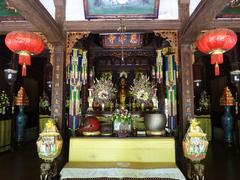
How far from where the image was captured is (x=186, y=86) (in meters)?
3.30

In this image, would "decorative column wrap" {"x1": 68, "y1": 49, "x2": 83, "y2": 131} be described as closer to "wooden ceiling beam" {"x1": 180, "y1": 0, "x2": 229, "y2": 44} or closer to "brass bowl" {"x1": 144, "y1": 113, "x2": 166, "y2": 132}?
"brass bowl" {"x1": 144, "y1": 113, "x2": 166, "y2": 132}

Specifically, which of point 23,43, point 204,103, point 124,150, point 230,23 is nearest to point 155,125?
point 124,150

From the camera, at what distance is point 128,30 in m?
3.46

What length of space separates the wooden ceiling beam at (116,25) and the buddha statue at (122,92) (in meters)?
3.19

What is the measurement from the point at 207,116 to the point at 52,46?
569 cm

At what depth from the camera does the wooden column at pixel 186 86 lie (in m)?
3.28

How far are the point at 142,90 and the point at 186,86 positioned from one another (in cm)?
315

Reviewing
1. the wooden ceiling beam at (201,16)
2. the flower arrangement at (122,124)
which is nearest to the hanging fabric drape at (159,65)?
the wooden ceiling beam at (201,16)

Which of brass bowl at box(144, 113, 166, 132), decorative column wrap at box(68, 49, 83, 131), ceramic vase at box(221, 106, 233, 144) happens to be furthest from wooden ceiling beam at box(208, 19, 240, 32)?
ceramic vase at box(221, 106, 233, 144)

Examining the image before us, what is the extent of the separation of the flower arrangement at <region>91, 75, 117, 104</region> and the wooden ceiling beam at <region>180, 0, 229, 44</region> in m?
3.55

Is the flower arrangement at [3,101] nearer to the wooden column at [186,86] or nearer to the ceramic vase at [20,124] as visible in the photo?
the ceramic vase at [20,124]

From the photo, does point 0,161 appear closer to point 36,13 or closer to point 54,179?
point 54,179

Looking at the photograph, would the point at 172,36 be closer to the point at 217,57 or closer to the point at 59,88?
the point at 217,57

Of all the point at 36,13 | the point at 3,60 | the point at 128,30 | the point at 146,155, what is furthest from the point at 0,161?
the point at 128,30
